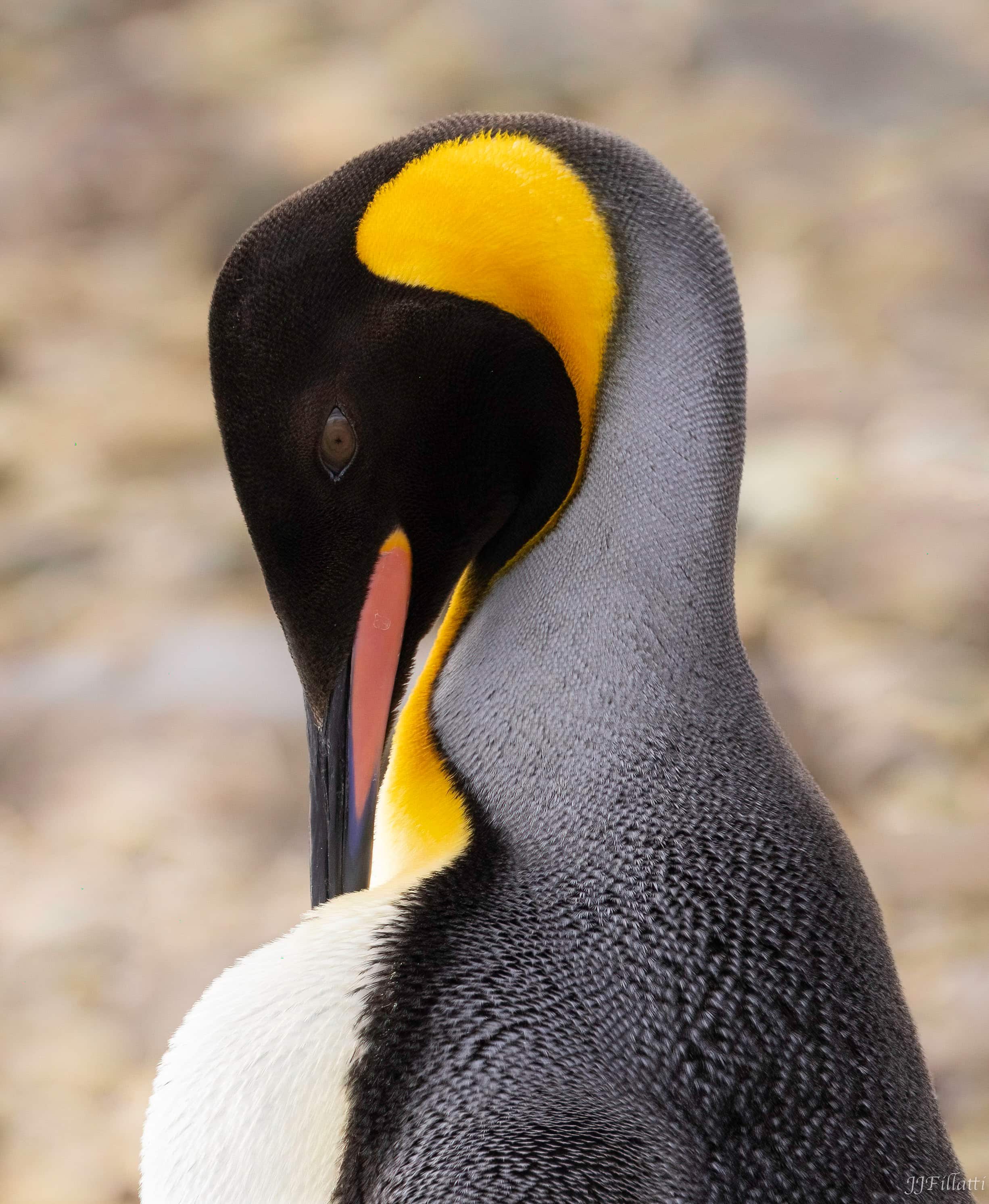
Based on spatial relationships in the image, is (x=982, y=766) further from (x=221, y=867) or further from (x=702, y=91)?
(x=702, y=91)

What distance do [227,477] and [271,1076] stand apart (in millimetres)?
1988

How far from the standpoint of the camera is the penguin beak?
0.93 metres

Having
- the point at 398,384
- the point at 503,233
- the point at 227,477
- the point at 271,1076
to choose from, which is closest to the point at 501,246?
the point at 503,233

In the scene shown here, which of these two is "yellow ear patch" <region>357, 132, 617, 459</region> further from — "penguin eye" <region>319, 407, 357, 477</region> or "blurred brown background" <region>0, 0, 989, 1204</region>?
"blurred brown background" <region>0, 0, 989, 1204</region>

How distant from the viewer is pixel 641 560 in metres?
0.83

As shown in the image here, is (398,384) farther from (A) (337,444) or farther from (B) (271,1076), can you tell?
(B) (271,1076)

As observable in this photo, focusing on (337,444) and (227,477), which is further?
(227,477)

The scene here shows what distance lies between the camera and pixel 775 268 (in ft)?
9.93

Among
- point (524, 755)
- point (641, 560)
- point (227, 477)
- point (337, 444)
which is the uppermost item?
point (227, 477)
